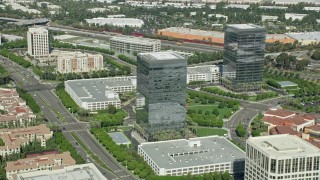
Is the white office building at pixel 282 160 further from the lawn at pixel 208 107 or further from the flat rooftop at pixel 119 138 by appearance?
the lawn at pixel 208 107

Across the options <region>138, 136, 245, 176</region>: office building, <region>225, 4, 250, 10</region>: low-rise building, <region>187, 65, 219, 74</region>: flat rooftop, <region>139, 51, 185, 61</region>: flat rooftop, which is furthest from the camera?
<region>225, 4, 250, 10</region>: low-rise building

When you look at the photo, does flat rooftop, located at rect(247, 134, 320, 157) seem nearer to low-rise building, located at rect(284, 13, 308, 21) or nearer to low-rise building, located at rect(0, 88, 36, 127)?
low-rise building, located at rect(0, 88, 36, 127)

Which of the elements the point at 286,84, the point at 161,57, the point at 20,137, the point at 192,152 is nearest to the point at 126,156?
the point at 192,152

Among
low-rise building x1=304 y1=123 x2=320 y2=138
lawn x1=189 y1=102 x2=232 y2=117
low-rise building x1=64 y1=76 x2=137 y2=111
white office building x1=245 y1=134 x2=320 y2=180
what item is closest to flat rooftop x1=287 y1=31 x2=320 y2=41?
lawn x1=189 y1=102 x2=232 y2=117

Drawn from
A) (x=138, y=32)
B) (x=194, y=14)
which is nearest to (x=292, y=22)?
(x=194, y=14)

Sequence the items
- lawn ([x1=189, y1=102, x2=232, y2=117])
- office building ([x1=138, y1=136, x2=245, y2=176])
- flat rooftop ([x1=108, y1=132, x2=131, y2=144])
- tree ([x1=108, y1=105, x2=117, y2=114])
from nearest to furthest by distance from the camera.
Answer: office building ([x1=138, y1=136, x2=245, y2=176])
flat rooftop ([x1=108, y1=132, x2=131, y2=144])
tree ([x1=108, y1=105, x2=117, y2=114])
lawn ([x1=189, y1=102, x2=232, y2=117])
